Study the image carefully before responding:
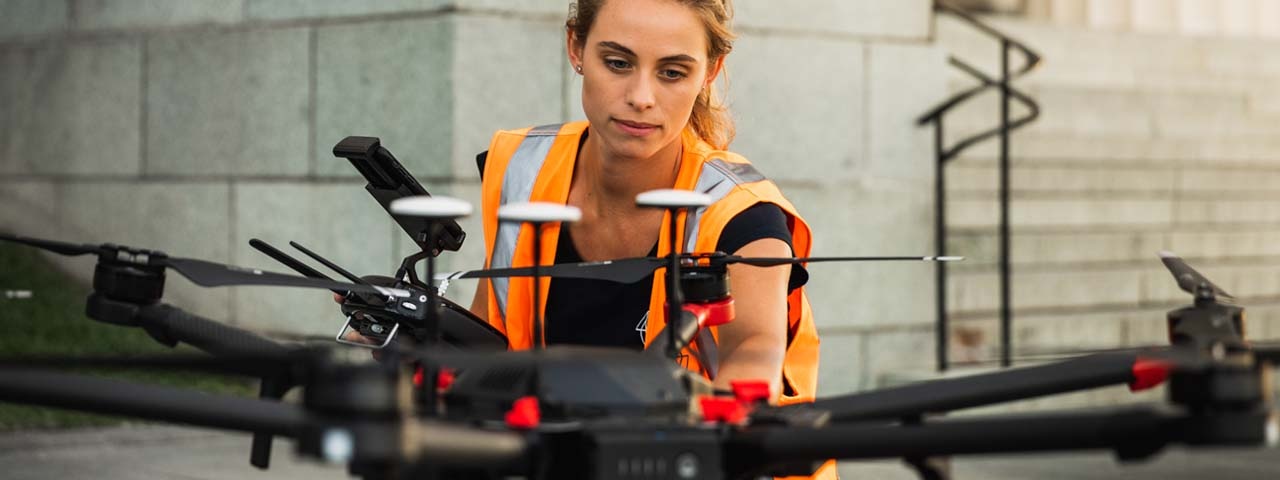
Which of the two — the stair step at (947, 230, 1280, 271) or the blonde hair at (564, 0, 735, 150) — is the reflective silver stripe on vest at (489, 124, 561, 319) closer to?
the blonde hair at (564, 0, 735, 150)

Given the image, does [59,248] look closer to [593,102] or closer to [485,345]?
[485,345]

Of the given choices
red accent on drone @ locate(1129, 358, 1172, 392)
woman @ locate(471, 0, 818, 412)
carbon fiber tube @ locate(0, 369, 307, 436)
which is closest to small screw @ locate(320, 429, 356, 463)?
carbon fiber tube @ locate(0, 369, 307, 436)

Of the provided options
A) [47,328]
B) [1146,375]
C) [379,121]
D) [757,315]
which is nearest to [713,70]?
[757,315]

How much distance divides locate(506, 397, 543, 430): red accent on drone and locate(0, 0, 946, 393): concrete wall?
7.31 metres

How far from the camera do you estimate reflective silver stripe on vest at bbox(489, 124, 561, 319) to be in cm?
361

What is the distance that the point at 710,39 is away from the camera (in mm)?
3545

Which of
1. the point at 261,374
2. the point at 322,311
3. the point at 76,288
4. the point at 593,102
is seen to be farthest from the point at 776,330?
the point at 76,288

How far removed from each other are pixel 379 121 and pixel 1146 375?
8.06 metres

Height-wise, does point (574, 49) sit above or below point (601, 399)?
above

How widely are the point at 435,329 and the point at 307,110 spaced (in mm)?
8676

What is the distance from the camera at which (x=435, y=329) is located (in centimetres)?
220

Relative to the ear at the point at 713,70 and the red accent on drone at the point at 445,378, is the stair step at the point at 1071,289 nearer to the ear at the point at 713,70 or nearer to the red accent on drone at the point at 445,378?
the ear at the point at 713,70

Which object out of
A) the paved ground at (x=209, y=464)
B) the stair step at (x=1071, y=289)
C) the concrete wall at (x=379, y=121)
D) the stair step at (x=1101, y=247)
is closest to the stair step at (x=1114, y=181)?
the stair step at (x=1101, y=247)

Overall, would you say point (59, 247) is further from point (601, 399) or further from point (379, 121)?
point (379, 121)
